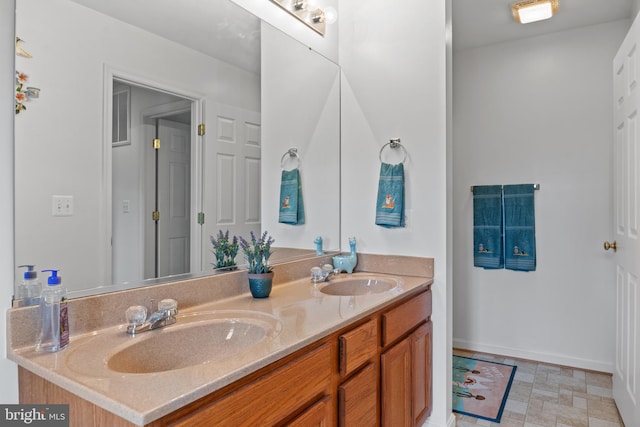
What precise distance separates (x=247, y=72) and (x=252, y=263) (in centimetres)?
87

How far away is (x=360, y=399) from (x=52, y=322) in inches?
39.4

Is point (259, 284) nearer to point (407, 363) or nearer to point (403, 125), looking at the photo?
point (407, 363)

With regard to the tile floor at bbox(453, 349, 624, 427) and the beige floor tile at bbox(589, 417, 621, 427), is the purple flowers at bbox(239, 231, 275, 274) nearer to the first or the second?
the tile floor at bbox(453, 349, 624, 427)

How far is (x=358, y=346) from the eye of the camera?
4.61 ft

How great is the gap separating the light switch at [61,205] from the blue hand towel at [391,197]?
146 cm

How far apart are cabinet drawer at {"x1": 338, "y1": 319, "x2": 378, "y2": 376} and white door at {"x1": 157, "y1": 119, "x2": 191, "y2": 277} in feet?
2.17

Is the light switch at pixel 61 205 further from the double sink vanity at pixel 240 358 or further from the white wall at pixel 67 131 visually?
the double sink vanity at pixel 240 358

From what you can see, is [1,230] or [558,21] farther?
[558,21]

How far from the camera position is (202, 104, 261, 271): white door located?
Answer: 1618mm

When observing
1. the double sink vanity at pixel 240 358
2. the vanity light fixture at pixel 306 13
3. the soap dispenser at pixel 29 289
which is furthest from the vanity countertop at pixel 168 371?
the vanity light fixture at pixel 306 13

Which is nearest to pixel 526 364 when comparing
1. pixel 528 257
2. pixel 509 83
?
pixel 528 257

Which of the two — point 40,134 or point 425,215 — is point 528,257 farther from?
point 40,134

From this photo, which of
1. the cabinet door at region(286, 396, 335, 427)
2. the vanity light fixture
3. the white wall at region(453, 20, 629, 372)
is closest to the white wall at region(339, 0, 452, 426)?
the vanity light fixture

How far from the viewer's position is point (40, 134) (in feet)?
3.59
